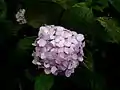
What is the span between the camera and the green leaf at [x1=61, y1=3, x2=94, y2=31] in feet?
2.77

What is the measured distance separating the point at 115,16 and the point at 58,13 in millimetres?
188

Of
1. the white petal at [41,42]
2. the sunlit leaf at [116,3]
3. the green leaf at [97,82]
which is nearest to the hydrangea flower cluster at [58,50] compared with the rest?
the white petal at [41,42]

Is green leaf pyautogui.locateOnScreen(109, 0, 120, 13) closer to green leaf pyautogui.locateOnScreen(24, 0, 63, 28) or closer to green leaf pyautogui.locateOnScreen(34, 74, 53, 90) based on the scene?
green leaf pyautogui.locateOnScreen(24, 0, 63, 28)

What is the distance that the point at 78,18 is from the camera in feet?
2.78

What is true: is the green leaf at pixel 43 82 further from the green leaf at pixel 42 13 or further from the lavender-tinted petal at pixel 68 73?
the green leaf at pixel 42 13

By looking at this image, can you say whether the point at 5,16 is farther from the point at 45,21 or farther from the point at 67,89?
the point at 67,89

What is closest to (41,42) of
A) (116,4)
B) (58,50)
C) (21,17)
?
(58,50)

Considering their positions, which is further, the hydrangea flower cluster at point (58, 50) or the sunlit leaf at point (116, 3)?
the sunlit leaf at point (116, 3)

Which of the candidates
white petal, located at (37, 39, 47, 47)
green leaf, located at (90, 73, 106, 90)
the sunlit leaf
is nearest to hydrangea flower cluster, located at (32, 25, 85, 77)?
white petal, located at (37, 39, 47, 47)

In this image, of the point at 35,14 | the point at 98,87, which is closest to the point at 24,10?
the point at 35,14

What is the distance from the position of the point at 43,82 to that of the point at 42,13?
0.21m

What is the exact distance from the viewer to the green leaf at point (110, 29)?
2.82 ft

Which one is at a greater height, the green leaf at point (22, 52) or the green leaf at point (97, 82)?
the green leaf at point (22, 52)

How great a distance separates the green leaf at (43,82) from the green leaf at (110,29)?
0.21 metres
